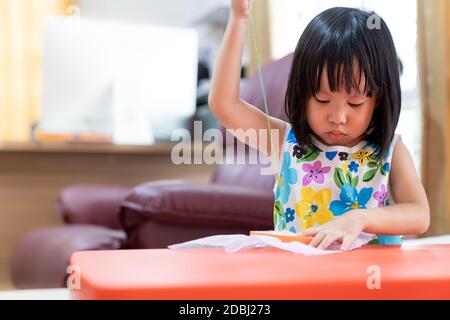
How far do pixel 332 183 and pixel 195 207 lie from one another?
41 centimetres

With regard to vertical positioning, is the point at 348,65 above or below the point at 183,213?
above

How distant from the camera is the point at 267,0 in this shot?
925mm

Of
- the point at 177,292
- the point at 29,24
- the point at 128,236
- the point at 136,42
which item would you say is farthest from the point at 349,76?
the point at 29,24

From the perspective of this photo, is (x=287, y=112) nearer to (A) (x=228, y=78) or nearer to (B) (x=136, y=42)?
(A) (x=228, y=78)

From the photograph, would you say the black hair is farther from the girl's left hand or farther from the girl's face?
the girl's left hand

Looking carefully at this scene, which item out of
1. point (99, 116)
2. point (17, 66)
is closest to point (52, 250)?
point (99, 116)

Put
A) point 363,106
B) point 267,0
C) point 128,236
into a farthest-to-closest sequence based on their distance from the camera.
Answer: point 128,236 < point 267,0 < point 363,106

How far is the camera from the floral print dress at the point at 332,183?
750mm

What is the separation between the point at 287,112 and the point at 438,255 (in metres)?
0.25

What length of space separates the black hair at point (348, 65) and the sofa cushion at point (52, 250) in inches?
24.6

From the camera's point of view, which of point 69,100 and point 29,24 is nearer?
point 69,100

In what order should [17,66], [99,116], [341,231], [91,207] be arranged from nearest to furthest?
[341,231] < [91,207] < [99,116] < [17,66]

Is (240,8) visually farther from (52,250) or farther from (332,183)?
(52,250)

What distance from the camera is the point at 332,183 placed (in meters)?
0.75
